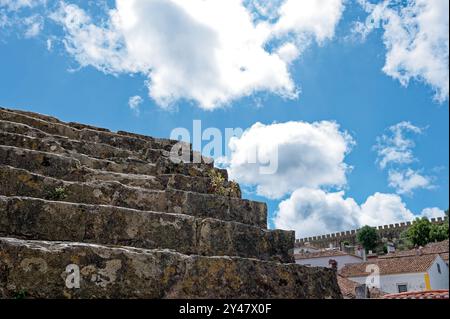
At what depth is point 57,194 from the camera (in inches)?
163

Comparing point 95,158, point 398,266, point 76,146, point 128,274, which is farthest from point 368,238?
point 128,274

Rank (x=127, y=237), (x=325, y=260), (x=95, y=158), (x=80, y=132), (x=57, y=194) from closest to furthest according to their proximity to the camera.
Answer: (x=127, y=237)
(x=57, y=194)
(x=95, y=158)
(x=80, y=132)
(x=325, y=260)

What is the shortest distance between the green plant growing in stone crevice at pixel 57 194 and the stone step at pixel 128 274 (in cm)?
117

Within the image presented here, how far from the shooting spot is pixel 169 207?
187 inches

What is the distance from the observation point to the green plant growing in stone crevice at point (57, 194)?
4.10 metres

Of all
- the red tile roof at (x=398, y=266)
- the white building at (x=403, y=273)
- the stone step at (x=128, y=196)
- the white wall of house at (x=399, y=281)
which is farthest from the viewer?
the red tile roof at (x=398, y=266)

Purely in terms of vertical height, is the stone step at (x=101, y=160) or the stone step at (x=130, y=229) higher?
the stone step at (x=101, y=160)

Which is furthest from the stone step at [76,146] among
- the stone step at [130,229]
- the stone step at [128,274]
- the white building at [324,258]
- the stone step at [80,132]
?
the white building at [324,258]

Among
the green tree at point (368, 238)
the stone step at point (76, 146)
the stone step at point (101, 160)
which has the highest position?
the green tree at point (368, 238)

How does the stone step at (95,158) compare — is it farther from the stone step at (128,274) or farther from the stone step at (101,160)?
the stone step at (128,274)

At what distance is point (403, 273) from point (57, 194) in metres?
33.2

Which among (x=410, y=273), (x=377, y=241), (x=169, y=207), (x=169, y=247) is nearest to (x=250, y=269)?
(x=169, y=247)

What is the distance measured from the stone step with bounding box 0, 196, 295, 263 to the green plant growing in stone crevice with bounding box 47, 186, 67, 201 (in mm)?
518

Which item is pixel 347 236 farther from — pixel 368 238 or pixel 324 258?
pixel 324 258
